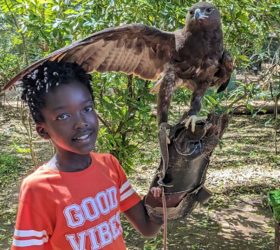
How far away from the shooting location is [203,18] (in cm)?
222

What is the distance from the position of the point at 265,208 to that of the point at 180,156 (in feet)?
13.0

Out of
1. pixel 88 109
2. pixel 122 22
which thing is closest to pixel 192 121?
pixel 88 109

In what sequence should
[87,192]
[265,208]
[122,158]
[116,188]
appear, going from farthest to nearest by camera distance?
[265,208] → [122,158] → [116,188] → [87,192]

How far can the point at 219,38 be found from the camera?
221cm

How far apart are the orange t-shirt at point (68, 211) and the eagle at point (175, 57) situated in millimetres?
533

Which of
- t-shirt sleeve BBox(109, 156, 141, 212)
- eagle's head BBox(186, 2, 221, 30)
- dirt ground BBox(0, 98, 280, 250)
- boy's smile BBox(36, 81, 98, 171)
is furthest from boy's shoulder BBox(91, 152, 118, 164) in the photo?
dirt ground BBox(0, 98, 280, 250)

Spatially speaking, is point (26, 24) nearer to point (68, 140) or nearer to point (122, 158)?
point (122, 158)

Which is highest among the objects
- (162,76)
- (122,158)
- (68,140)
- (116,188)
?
(162,76)

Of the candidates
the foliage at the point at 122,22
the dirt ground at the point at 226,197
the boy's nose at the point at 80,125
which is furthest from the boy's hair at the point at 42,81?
the dirt ground at the point at 226,197

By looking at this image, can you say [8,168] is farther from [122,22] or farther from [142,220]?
[142,220]

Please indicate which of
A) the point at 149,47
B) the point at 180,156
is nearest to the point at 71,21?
the point at 149,47

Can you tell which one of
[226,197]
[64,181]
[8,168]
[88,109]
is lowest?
[226,197]

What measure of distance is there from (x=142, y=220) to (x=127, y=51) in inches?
30.5

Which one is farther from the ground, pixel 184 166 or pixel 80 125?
pixel 80 125
